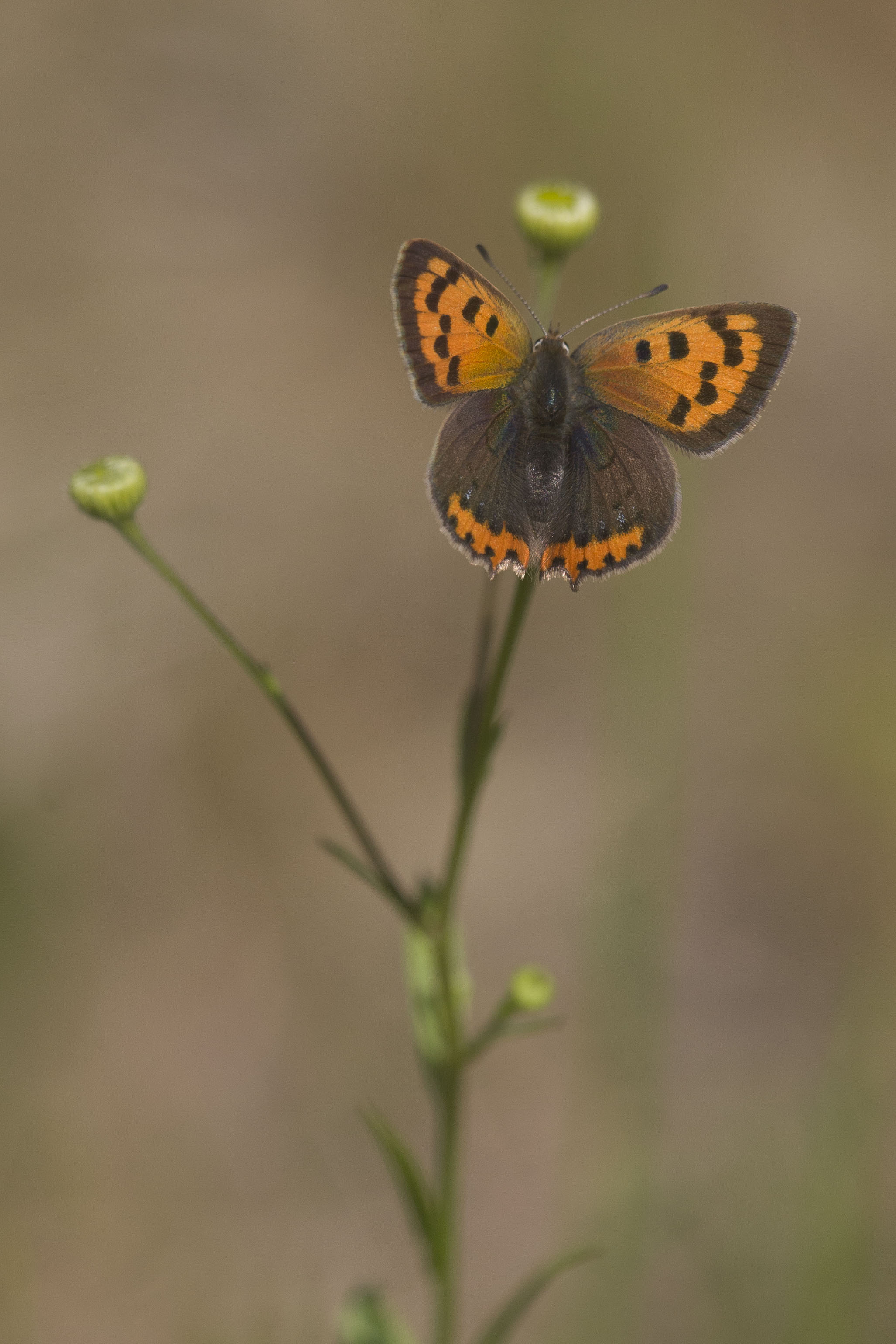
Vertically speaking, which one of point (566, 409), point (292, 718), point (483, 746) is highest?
point (566, 409)

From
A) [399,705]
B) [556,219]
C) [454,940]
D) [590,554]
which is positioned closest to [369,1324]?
[454,940]

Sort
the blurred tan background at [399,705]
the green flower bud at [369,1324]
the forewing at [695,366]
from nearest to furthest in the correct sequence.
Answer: the forewing at [695,366] → the green flower bud at [369,1324] → the blurred tan background at [399,705]

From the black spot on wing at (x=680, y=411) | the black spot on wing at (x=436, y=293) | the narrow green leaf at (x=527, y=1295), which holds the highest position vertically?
the black spot on wing at (x=436, y=293)

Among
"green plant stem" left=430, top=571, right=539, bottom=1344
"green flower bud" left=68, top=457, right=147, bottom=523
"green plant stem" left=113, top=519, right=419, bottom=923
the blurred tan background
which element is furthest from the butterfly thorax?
the blurred tan background

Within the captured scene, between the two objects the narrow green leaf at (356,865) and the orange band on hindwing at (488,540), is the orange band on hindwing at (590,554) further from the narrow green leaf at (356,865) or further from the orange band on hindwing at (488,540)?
the narrow green leaf at (356,865)

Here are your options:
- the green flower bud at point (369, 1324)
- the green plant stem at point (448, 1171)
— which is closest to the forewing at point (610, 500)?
the green plant stem at point (448, 1171)

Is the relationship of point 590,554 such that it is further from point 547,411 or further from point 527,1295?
point 527,1295

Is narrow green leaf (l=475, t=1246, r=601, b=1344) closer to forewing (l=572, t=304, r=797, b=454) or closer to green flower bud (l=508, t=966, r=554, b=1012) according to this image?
green flower bud (l=508, t=966, r=554, b=1012)

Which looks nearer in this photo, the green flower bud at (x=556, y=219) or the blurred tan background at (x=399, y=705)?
the green flower bud at (x=556, y=219)
